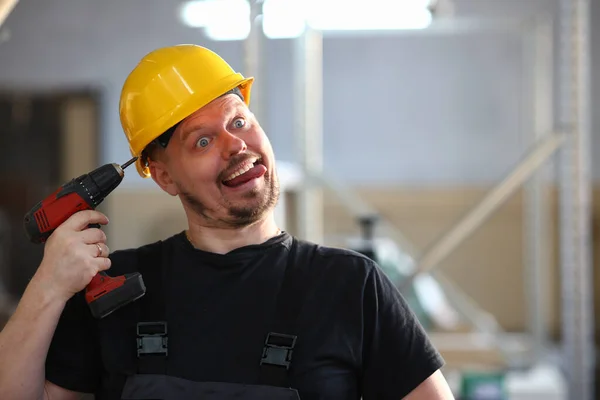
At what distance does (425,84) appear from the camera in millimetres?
8641

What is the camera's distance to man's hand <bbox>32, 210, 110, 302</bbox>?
1.60 m

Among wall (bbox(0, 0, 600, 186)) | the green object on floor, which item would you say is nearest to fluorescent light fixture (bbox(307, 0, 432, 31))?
the green object on floor

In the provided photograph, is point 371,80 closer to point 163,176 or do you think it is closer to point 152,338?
point 163,176

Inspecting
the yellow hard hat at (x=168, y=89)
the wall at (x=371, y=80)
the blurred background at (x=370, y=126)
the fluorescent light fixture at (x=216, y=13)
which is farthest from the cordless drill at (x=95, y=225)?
the wall at (x=371, y=80)

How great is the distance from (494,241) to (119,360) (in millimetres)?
7185

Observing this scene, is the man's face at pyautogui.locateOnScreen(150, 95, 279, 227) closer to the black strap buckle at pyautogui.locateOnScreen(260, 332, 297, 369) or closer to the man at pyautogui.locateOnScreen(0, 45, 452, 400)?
the man at pyautogui.locateOnScreen(0, 45, 452, 400)

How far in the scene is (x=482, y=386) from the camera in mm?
3656

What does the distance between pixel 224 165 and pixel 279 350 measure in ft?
1.26

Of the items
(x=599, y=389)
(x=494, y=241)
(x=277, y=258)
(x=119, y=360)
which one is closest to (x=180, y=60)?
(x=277, y=258)

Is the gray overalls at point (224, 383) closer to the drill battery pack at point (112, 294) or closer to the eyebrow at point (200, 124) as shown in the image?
the drill battery pack at point (112, 294)

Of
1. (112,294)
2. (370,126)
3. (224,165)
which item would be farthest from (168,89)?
(370,126)

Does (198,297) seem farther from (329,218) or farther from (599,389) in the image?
(329,218)

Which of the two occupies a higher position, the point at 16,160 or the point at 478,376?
the point at 16,160

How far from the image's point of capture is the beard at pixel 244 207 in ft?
5.59
